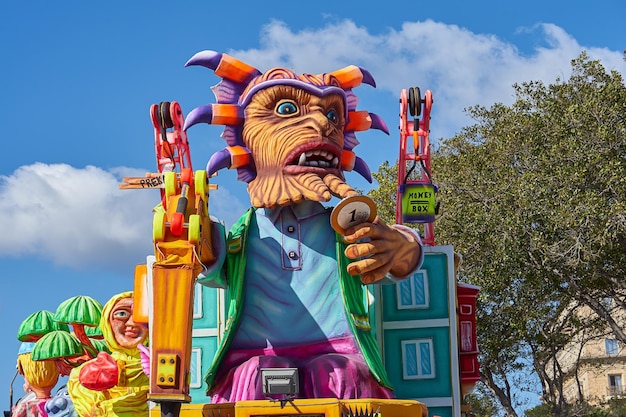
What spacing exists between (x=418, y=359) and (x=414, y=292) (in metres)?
0.63

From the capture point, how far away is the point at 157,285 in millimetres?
7645

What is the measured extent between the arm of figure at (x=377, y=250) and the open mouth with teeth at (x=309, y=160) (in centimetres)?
82

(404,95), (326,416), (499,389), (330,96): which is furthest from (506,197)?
(326,416)

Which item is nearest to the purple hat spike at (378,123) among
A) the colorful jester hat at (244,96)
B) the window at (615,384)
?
the colorful jester hat at (244,96)

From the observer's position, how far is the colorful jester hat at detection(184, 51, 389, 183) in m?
8.73

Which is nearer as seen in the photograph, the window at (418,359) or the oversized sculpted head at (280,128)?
the oversized sculpted head at (280,128)

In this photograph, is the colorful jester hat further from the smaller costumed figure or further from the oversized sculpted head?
the smaller costumed figure

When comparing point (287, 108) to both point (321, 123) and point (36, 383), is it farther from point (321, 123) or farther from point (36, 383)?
point (36, 383)

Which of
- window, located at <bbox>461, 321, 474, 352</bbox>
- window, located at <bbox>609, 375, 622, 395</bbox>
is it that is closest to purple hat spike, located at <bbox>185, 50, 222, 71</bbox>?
window, located at <bbox>461, 321, 474, 352</bbox>

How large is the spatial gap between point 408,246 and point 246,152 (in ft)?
5.44

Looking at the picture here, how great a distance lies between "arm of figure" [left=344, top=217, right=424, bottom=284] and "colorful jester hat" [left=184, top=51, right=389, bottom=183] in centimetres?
126

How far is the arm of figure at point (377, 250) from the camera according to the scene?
782cm

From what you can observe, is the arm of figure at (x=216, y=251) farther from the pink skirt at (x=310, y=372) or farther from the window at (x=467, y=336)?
the window at (x=467, y=336)

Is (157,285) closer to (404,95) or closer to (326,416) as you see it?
(326,416)
